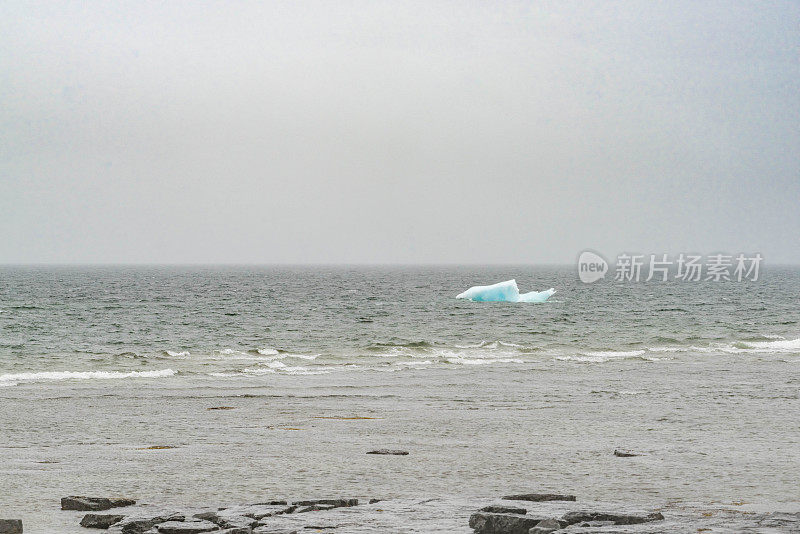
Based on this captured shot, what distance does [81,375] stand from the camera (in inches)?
932

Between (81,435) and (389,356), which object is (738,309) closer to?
(389,356)

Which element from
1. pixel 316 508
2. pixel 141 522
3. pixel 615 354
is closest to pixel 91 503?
pixel 141 522

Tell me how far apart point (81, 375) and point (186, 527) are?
18.5 metres

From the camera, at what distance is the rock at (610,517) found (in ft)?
21.4

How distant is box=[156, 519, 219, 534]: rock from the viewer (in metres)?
6.64

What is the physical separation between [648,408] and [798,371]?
29.1 feet

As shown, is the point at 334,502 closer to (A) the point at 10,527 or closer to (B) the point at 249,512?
(B) the point at 249,512

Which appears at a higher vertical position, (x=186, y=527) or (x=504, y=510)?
(x=504, y=510)

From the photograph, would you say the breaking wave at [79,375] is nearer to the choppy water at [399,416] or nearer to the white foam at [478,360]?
the choppy water at [399,416]

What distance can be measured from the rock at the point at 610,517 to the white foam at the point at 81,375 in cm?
1833

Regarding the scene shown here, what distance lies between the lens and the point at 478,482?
961 cm

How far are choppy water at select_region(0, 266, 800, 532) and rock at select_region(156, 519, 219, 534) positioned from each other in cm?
148

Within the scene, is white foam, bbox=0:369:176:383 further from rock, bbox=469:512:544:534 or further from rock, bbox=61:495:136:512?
rock, bbox=469:512:544:534

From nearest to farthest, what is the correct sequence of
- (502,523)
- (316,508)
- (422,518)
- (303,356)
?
1. (502,523)
2. (422,518)
3. (316,508)
4. (303,356)
